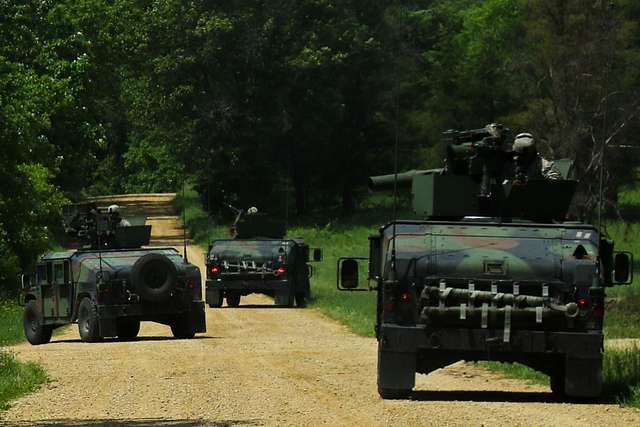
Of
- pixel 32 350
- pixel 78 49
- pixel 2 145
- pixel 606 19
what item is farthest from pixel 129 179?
pixel 32 350

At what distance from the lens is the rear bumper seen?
15.7 metres

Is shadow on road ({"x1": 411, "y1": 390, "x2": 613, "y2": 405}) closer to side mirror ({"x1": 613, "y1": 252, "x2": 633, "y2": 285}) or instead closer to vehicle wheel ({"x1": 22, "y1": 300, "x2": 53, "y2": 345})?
side mirror ({"x1": 613, "y1": 252, "x2": 633, "y2": 285})

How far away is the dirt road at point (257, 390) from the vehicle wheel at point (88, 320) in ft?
1.19

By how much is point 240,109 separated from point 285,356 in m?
50.5

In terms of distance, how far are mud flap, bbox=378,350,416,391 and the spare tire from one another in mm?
10283

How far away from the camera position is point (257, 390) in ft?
57.4

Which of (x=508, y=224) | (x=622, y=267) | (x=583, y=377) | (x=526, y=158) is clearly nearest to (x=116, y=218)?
(x=526, y=158)

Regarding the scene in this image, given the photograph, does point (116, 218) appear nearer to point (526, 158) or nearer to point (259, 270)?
point (259, 270)

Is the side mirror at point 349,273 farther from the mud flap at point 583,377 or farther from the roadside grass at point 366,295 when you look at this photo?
the roadside grass at point 366,295

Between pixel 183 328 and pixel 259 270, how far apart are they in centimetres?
1079

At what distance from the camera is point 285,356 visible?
22562 mm

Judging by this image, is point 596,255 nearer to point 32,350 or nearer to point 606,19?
point 32,350

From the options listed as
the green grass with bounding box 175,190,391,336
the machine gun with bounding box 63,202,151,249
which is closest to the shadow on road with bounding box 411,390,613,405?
the green grass with bounding box 175,190,391,336

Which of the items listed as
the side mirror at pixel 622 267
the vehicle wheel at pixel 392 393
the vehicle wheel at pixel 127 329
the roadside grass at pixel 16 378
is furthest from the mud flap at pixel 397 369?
the vehicle wheel at pixel 127 329
